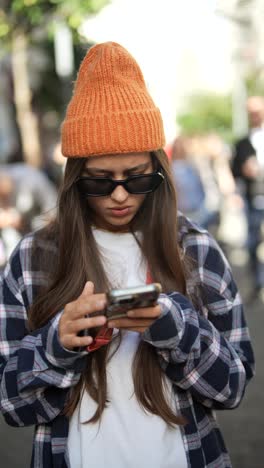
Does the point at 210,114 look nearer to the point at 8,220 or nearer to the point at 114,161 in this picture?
the point at 8,220

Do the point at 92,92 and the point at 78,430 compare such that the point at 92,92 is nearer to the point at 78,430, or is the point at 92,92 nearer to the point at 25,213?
the point at 78,430

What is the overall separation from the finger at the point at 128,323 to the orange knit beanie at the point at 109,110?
50cm

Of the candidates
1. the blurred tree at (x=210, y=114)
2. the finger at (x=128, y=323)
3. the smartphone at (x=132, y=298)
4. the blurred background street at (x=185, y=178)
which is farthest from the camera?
the blurred tree at (x=210, y=114)

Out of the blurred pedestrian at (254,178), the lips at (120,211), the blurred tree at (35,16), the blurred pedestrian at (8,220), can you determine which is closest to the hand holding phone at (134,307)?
the lips at (120,211)

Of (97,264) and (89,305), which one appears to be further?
(97,264)

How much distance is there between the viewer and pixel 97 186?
240 cm

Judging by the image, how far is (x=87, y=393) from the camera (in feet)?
7.52

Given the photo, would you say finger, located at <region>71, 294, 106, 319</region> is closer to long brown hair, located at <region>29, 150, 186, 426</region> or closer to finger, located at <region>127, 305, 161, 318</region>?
finger, located at <region>127, 305, 161, 318</region>

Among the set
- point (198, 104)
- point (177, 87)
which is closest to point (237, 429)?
point (198, 104)

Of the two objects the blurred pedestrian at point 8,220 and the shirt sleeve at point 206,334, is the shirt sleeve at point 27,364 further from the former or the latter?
the blurred pedestrian at point 8,220

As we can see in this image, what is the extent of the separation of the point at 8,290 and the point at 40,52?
23.1 metres

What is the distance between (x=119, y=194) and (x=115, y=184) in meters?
0.03

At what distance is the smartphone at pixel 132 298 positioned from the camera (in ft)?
6.39

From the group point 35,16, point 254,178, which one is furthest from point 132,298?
point 254,178
